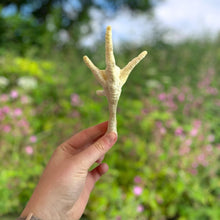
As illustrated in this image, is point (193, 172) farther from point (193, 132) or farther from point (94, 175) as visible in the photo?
point (94, 175)

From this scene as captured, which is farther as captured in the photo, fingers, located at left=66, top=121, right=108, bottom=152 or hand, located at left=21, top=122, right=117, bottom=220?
fingers, located at left=66, top=121, right=108, bottom=152

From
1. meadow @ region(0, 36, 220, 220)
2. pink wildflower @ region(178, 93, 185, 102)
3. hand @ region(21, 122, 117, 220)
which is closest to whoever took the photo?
hand @ region(21, 122, 117, 220)

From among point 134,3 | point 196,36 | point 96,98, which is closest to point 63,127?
point 96,98

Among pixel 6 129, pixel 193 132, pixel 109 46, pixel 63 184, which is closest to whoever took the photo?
pixel 109 46

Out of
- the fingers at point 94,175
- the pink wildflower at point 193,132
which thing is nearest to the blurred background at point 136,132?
the pink wildflower at point 193,132

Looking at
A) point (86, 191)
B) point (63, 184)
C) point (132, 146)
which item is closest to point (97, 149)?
point (63, 184)

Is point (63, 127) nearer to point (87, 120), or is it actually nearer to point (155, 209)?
point (87, 120)

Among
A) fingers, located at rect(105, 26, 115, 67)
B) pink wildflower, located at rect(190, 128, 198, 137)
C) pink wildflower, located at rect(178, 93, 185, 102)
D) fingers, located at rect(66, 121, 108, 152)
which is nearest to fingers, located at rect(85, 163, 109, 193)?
fingers, located at rect(66, 121, 108, 152)

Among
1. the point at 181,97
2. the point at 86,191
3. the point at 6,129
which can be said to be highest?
the point at 86,191

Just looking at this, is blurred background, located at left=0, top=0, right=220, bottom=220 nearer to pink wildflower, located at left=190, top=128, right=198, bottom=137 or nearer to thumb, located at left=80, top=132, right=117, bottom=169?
pink wildflower, located at left=190, top=128, right=198, bottom=137
